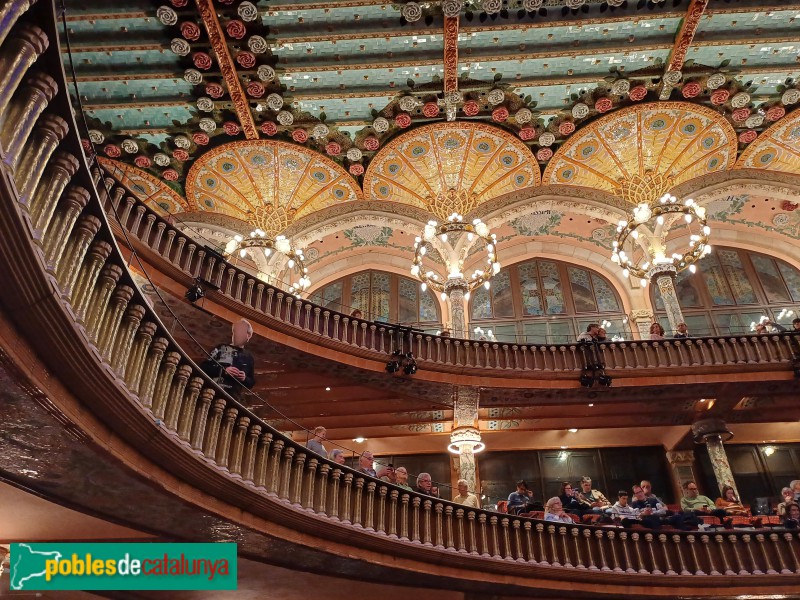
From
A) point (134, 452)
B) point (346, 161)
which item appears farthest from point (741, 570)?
point (346, 161)

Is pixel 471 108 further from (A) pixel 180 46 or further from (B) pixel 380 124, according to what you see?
(A) pixel 180 46

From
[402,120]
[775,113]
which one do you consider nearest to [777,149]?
[775,113]

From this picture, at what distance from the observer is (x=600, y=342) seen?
1178 centimetres

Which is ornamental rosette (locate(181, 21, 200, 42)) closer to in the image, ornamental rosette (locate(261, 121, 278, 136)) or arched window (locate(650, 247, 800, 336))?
ornamental rosette (locate(261, 121, 278, 136))

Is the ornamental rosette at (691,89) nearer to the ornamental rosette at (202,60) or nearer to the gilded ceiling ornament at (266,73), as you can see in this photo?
the gilded ceiling ornament at (266,73)

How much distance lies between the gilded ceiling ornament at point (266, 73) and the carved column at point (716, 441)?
11.1 metres

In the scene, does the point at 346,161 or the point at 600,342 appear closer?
the point at 600,342

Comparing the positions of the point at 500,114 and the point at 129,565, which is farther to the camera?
the point at 500,114

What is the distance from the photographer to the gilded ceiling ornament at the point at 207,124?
44.0 feet

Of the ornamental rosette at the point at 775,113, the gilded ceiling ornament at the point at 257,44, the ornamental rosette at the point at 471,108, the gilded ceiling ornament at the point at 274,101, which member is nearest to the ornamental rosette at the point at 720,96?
the ornamental rosette at the point at 775,113

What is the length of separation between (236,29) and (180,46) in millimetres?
1133

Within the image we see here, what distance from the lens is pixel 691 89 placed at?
13070 millimetres

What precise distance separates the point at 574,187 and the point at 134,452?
1295cm

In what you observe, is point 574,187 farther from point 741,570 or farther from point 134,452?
point 134,452
